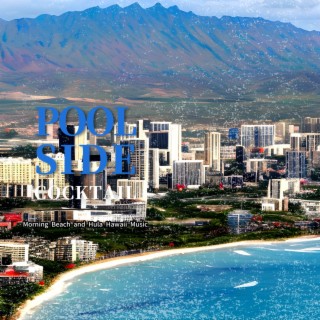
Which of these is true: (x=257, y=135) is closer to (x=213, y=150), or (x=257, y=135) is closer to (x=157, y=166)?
(x=213, y=150)

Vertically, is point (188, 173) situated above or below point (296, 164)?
below

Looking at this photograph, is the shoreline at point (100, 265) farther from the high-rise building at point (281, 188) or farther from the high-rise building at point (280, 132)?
the high-rise building at point (280, 132)

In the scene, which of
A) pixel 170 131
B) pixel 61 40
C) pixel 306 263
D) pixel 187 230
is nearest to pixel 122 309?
pixel 306 263

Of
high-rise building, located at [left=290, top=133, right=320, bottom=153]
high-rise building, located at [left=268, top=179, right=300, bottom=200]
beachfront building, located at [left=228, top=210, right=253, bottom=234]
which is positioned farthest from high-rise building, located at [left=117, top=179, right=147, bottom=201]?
high-rise building, located at [left=290, top=133, right=320, bottom=153]

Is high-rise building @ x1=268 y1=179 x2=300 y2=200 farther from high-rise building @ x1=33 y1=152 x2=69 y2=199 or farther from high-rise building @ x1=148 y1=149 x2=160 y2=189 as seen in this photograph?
high-rise building @ x1=33 y1=152 x2=69 y2=199

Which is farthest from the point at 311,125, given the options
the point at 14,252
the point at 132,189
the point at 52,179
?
the point at 14,252

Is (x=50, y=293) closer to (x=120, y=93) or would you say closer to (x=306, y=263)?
(x=306, y=263)
